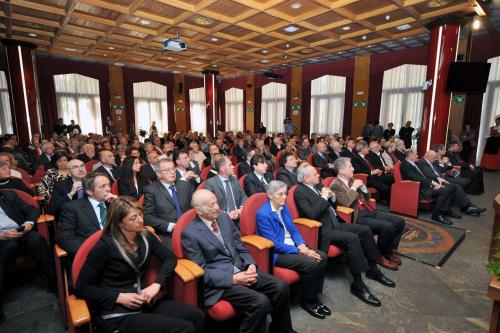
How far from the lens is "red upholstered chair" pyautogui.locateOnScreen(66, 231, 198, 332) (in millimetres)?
1492

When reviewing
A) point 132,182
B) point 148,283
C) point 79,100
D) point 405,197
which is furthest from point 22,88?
point 405,197

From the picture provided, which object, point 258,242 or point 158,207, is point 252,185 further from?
point 258,242

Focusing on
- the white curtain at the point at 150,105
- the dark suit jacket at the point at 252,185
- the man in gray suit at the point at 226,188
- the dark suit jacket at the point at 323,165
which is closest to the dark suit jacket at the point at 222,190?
the man in gray suit at the point at 226,188

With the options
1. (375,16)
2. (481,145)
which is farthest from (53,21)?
(481,145)

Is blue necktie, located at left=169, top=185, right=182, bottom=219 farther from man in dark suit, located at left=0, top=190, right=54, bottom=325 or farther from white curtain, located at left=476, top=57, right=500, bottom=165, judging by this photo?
white curtain, located at left=476, top=57, right=500, bottom=165

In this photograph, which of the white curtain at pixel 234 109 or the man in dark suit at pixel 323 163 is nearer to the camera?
the man in dark suit at pixel 323 163

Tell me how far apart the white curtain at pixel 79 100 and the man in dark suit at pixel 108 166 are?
10551 millimetres

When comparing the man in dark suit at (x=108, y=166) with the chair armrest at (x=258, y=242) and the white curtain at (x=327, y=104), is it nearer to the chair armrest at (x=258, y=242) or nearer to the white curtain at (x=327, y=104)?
the chair armrest at (x=258, y=242)

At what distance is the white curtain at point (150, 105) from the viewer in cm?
1498

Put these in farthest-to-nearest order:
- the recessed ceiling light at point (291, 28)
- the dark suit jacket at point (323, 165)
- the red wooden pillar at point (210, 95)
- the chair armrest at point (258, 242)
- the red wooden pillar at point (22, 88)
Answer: the red wooden pillar at point (210, 95) < the red wooden pillar at point (22, 88) < the recessed ceiling light at point (291, 28) < the dark suit jacket at point (323, 165) < the chair armrest at point (258, 242)

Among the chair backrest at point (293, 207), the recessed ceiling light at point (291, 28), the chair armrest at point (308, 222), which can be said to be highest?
the recessed ceiling light at point (291, 28)

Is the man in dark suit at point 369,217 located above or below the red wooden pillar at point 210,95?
below

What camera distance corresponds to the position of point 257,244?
230 centimetres

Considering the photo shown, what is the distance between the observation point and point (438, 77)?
6699 millimetres
